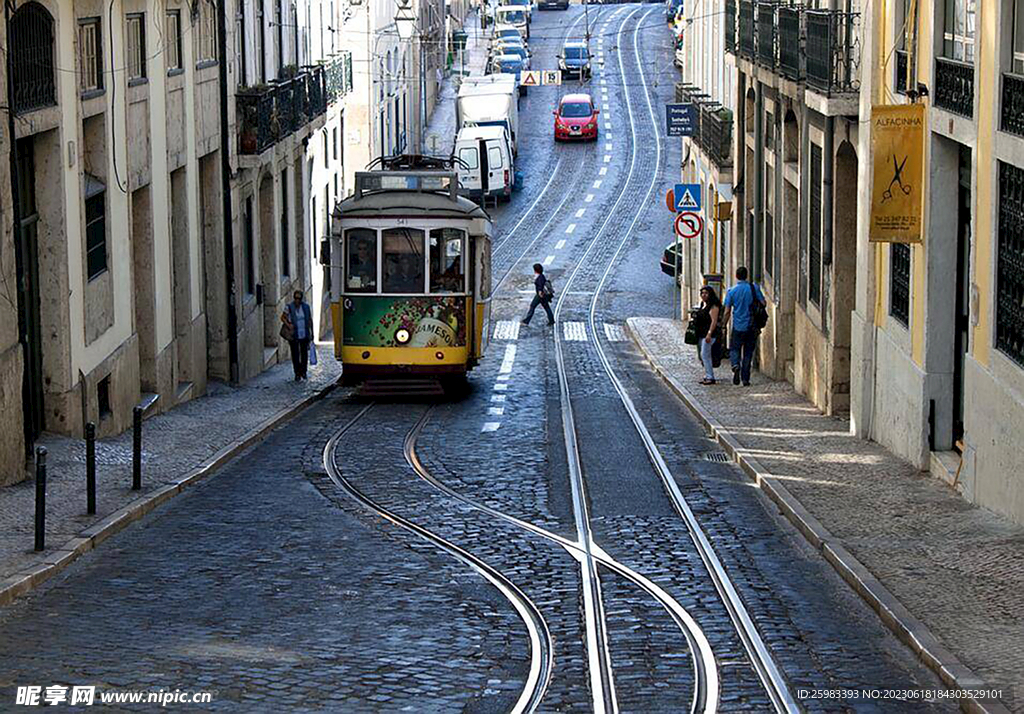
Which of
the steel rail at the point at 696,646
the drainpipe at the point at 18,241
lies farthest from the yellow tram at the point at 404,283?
the drainpipe at the point at 18,241

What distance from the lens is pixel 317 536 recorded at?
13445 millimetres

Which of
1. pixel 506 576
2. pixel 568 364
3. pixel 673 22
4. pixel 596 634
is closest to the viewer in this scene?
pixel 596 634

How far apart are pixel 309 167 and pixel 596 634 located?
90.4 ft

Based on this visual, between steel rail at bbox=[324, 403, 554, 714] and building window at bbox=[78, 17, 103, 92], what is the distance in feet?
16.1

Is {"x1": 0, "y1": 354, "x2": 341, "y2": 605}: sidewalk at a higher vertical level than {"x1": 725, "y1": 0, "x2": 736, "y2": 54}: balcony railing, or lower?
lower

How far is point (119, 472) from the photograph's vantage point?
16109 millimetres

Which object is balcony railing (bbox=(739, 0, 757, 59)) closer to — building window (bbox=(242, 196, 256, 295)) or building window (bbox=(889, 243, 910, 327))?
building window (bbox=(242, 196, 256, 295))

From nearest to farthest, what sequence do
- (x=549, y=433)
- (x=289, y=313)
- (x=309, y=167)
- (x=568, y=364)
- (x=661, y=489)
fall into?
(x=661, y=489)
(x=549, y=433)
(x=289, y=313)
(x=568, y=364)
(x=309, y=167)

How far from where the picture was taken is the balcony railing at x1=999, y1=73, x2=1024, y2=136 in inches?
513

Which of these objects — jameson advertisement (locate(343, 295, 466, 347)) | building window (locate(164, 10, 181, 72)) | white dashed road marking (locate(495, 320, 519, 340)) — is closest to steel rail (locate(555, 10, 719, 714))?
white dashed road marking (locate(495, 320, 519, 340))

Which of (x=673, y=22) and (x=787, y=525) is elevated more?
(x=673, y=22)

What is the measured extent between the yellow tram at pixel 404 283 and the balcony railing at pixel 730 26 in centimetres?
953

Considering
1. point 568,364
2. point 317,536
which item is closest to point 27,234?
point 317,536

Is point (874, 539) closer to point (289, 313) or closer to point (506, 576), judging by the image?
point (506, 576)
